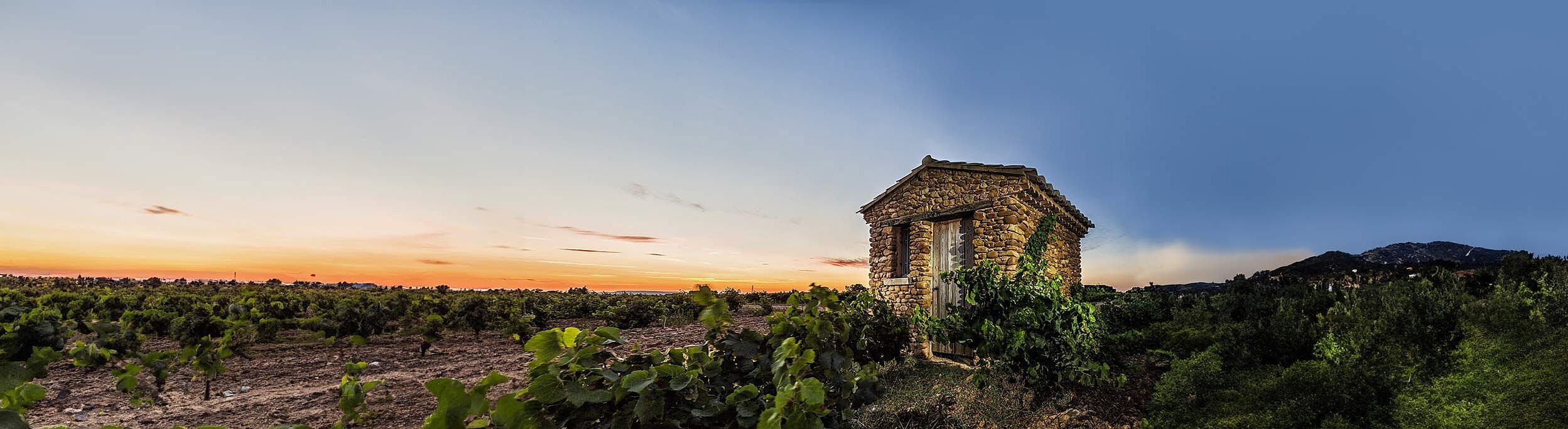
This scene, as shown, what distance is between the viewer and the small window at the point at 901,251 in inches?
470

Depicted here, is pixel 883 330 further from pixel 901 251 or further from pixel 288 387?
pixel 288 387

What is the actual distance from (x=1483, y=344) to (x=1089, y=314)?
328 centimetres

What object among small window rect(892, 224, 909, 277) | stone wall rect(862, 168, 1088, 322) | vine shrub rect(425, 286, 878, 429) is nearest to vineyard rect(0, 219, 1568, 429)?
vine shrub rect(425, 286, 878, 429)

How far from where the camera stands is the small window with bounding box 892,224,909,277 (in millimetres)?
11945

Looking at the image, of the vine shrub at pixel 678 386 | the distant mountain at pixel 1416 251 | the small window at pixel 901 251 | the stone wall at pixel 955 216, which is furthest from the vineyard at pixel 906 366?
the distant mountain at pixel 1416 251

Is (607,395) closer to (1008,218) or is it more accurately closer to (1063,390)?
(1063,390)

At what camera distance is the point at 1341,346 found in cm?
575

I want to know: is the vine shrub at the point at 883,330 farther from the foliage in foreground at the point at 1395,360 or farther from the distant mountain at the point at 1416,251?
the distant mountain at the point at 1416,251

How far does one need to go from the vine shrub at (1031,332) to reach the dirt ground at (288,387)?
6094 mm

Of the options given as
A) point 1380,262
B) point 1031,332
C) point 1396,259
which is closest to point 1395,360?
point 1031,332

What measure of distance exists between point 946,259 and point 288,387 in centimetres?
1122

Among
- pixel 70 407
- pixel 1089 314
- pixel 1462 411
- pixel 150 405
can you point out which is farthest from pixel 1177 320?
pixel 70 407

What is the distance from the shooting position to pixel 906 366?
30.9 feet

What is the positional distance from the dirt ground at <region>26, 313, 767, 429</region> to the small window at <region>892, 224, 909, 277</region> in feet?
16.2
